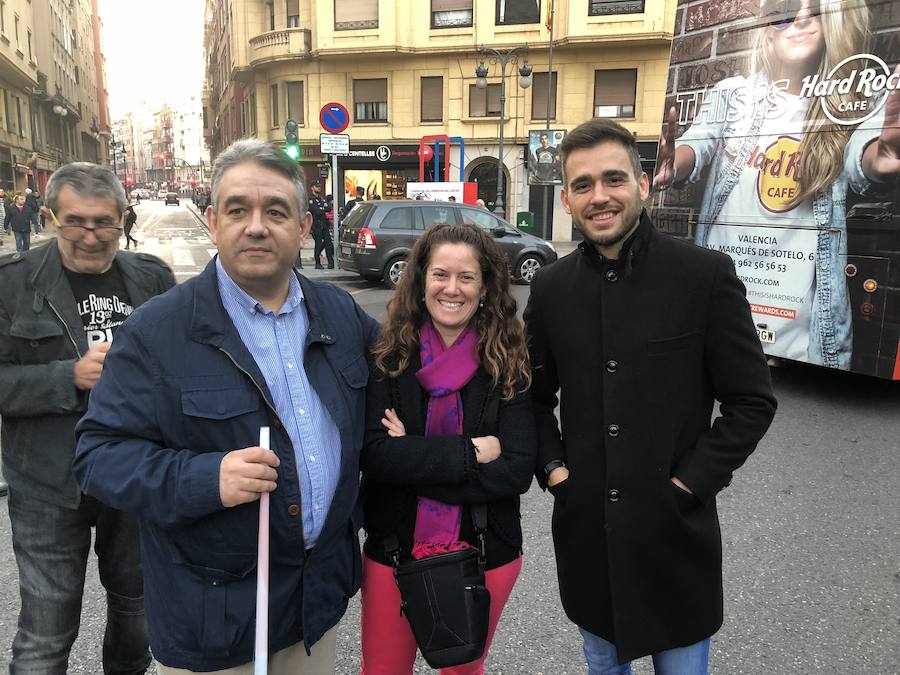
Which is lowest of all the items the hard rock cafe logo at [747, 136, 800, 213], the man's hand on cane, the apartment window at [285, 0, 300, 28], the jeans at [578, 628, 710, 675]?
the jeans at [578, 628, 710, 675]

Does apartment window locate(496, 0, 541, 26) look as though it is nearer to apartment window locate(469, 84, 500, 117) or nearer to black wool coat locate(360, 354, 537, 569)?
apartment window locate(469, 84, 500, 117)

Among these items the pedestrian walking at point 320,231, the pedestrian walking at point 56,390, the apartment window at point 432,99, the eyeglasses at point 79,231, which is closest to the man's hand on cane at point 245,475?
the pedestrian walking at point 56,390

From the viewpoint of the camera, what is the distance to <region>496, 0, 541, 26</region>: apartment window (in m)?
25.6

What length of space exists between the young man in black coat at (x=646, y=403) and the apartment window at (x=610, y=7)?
25832 mm

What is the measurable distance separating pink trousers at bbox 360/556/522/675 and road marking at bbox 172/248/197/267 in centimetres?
1549

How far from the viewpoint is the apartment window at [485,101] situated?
26234mm

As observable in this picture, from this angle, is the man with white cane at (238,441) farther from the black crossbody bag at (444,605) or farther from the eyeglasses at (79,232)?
the eyeglasses at (79,232)

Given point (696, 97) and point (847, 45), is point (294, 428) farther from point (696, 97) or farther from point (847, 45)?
point (696, 97)

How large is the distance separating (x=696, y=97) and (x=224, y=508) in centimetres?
616

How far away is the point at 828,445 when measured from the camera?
5.07 meters

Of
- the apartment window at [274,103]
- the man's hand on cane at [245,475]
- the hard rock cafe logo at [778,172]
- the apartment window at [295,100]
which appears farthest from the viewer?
the apartment window at [274,103]

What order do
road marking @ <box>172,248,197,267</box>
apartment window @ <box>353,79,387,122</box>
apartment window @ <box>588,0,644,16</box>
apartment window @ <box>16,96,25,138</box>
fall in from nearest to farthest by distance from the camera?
road marking @ <box>172,248,197,267</box> < apartment window @ <box>588,0,644,16</box> < apartment window @ <box>353,79,387,122</box> < apartment window @ <box>16,96,25,138</box>

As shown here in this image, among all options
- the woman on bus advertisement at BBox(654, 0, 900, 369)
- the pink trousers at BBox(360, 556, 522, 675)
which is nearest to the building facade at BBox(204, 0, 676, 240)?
the woman on bus advertisement at BBox(654, 0, 900, 369)

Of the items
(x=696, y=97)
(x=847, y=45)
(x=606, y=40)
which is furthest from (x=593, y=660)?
(x=606, y=40)
